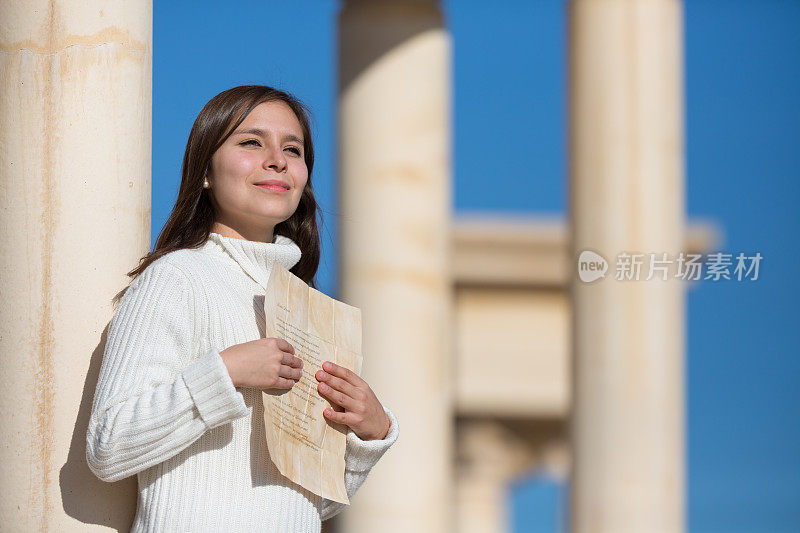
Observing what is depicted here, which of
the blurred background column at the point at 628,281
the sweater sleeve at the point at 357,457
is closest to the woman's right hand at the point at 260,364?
the sweater sleeve at the point at 357,457

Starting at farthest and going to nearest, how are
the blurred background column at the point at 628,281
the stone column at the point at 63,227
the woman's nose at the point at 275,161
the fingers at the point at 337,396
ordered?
the blurred background column at the point at 628,281 → the woman's nose at the point at 275,161 → the stone column at the point at 63,227 → the fingers at the point at 337,396

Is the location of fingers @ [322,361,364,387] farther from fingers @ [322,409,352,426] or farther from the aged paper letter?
fingers @ [322,409,352,426]

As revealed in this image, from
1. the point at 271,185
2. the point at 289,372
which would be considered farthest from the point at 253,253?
the point at 289,372

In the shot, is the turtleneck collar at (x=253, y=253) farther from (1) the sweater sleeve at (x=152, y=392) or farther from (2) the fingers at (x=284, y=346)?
(2) the fingers at (x=284, y=346)

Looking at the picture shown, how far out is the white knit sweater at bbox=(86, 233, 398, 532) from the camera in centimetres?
1842

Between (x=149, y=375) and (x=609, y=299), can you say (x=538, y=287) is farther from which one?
(x=149, y=375)

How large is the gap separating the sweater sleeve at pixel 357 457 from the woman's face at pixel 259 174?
11.5 ft

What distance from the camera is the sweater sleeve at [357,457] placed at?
20.9 m

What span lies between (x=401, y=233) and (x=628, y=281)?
8.72 metres

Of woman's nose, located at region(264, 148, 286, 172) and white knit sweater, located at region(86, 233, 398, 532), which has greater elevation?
woman's nose, located at region(264, 148, 286, 172)

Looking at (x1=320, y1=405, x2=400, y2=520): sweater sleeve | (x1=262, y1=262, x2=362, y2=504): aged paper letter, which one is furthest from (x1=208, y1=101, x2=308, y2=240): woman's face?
(x1=320, y1=405, x2=400, y2=520): sweater sleeve

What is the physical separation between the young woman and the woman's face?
0.8 inches

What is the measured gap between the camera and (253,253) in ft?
69.6

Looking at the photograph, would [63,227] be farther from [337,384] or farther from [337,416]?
[337,416]
